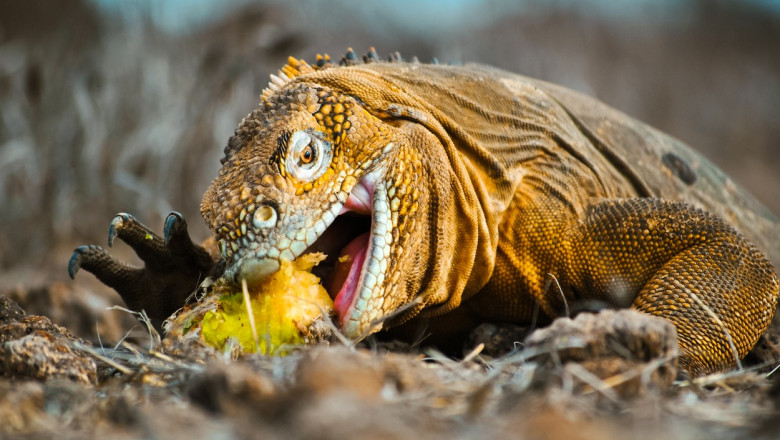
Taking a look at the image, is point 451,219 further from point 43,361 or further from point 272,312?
point 43,361

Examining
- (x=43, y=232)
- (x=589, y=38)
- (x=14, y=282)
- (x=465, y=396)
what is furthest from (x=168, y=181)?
(x=589, y=38)

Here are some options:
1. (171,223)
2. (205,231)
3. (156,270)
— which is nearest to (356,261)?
(171,223)

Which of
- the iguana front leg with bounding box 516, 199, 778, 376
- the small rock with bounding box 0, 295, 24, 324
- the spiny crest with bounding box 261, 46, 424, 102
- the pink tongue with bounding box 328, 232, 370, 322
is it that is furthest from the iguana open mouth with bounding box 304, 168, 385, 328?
the small rock with bounding box 0, 295, 24, 324

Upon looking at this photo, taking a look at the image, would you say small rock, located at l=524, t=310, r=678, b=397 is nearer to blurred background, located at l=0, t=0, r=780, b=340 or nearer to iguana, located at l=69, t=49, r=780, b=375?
iguana, located at l=69, t=49, r=780, b=375

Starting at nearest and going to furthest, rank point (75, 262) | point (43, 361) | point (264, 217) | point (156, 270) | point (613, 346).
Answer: point (613, 346), point (43, 361), point (264, 217), point (75, 262), point (156, 270)

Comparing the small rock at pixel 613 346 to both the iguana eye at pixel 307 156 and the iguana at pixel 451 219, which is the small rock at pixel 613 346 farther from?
the iguana eye at pixel 307 156

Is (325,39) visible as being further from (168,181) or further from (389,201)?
(389,201)
